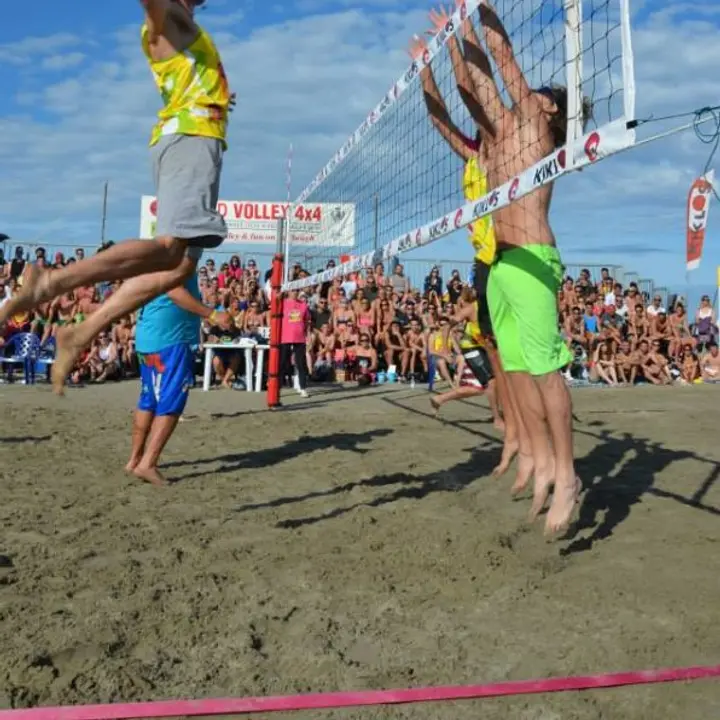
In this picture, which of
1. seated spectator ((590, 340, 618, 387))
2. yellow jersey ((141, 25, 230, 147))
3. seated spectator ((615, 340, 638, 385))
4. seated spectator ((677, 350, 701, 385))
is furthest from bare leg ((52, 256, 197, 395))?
seated spectator ((677, 350, 701, 385))

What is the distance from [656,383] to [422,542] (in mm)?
13226

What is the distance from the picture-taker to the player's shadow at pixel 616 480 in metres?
4.04

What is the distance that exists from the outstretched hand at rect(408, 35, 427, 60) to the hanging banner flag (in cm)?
906

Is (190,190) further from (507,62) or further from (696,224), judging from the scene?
(696,224)

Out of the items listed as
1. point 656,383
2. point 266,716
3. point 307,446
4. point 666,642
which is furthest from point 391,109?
point 656,383

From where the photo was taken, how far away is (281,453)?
6215 millimetres

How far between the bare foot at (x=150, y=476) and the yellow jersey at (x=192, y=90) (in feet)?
6.80

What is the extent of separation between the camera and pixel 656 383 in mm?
15836

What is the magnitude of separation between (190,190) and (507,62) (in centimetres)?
174

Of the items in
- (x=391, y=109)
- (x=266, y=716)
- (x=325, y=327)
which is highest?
(x=391, y=109)

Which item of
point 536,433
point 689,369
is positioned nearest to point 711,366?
point 689,369

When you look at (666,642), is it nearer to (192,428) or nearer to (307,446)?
(307,446)

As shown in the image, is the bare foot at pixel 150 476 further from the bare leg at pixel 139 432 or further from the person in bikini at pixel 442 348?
the person in bikini at pixel 442 348

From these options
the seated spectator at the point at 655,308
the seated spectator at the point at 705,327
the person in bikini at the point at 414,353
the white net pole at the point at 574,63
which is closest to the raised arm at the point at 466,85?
the white net pole at the point at 574,63
